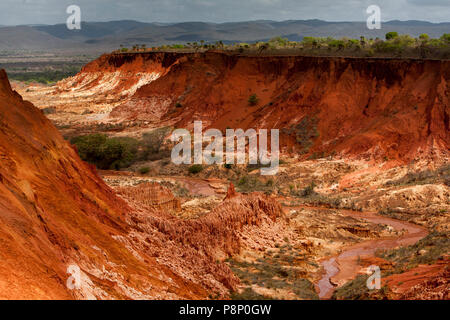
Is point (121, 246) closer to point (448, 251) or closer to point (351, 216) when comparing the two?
point (448, 251)

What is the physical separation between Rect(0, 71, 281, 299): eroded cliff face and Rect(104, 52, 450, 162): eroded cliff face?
17928 mm

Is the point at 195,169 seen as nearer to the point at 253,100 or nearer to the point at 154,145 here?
the point at 154,145

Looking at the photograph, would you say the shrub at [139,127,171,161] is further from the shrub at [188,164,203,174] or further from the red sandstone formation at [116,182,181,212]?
the red sandstone formation at [116,182,181,212]

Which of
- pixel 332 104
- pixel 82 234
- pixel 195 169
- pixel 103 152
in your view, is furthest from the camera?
pixel 332 104

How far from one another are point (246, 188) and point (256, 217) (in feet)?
38.7

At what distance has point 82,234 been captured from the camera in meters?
12.6

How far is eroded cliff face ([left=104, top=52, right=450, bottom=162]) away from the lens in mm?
33938

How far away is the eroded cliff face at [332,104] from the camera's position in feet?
111

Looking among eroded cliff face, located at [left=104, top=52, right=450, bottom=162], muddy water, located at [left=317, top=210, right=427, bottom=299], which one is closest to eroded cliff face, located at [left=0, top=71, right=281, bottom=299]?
muddy water, located at [left=317, top=210, right=427, bottom=299]

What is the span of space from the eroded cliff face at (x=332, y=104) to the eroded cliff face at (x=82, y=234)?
17.9 metres

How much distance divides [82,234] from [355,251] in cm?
1228

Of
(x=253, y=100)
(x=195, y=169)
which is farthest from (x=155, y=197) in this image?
(x=253, y=100)

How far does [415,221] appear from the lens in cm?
2461

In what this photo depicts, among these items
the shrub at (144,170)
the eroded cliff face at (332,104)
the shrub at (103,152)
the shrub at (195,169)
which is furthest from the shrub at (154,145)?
the shrub at (195,169)
